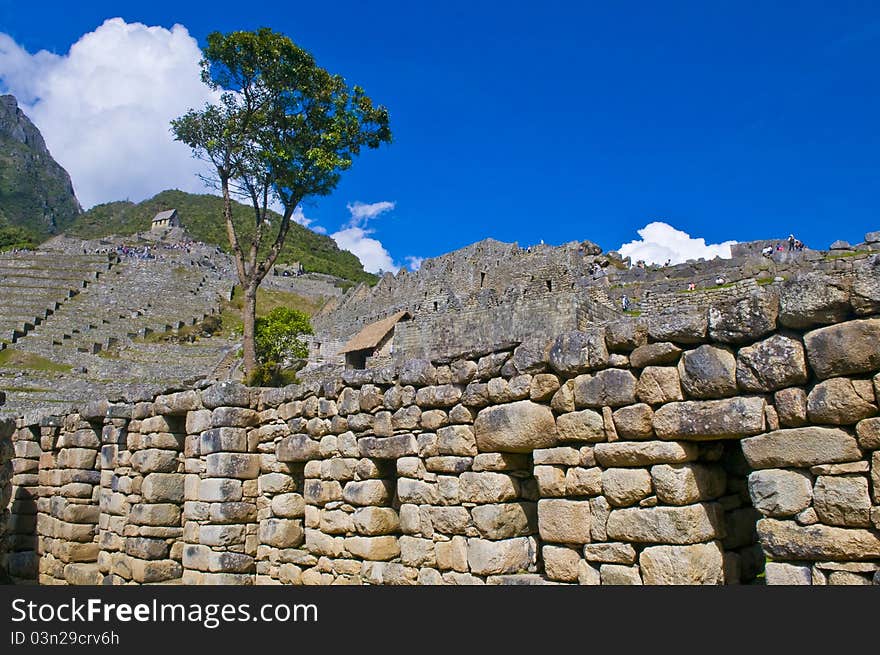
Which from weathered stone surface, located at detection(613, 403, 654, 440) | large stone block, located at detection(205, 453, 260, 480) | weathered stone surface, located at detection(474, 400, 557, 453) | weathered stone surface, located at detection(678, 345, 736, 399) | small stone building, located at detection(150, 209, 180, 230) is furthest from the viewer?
small stone building, located at detection(150, 209, 180, 230)

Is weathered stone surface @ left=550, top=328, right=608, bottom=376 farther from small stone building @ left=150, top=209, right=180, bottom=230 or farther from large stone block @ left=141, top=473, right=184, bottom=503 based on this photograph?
small stone building @ left=150, top=209, right=180, bottom=230

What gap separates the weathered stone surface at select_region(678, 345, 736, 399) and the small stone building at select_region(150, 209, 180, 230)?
14162 cm

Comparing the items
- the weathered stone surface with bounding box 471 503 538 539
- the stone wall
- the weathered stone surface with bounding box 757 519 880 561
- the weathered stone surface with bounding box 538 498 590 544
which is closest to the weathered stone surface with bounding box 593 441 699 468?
the stone wall

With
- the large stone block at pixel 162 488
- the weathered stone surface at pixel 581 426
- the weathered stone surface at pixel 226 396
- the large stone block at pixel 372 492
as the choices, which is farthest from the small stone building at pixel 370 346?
the weathered stone surface at pixel 581 426

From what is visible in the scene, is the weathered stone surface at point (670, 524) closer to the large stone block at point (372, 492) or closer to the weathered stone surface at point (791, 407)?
the weathered stone surface at point (791, 407)

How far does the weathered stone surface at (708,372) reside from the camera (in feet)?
16.2

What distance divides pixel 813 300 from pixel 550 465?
8.16ft

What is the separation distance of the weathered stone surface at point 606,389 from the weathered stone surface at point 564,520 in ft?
2.65

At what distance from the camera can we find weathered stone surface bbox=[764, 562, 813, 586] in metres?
4.54

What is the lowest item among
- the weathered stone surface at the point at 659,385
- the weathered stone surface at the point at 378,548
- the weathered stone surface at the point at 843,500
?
the weathered stone surface at the point at 378,548

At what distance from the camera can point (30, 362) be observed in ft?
147

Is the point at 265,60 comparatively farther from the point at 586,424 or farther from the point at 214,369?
the point at 214,369

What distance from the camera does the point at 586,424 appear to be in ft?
19.0

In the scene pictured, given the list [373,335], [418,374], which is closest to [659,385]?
[418,374]
